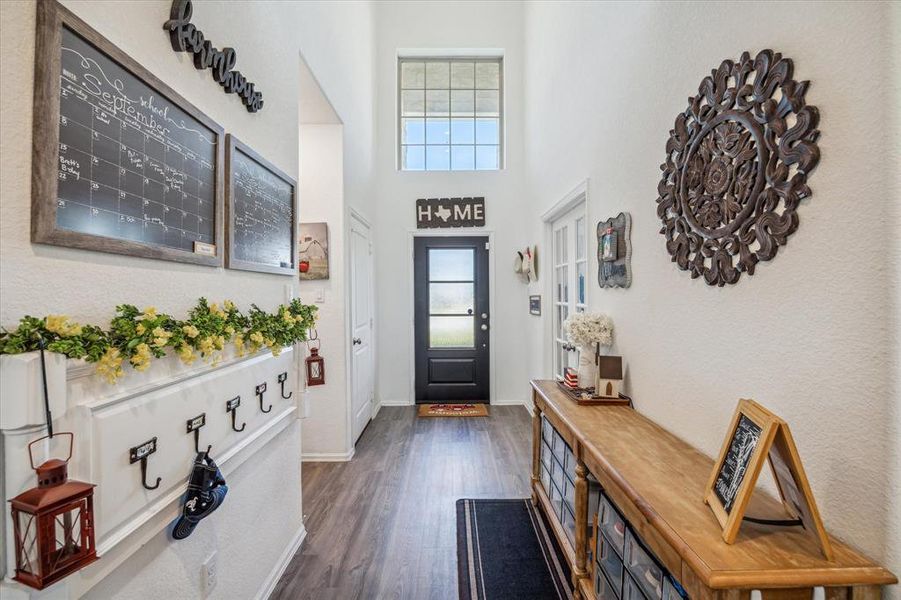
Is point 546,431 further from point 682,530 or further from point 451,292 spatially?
point 451,292

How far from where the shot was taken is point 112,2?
3.19 feet

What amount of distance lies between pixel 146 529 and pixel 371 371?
3.08 meters

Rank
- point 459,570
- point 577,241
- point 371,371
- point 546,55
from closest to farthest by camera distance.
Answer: point 459,570 → point 577,241 → point 546,55 → point 371,371

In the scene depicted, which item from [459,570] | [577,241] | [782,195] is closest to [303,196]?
[577,241]

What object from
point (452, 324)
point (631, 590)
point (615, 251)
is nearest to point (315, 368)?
point (452, 324)

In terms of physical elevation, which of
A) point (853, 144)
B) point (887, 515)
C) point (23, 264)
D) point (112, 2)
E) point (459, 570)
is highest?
point (112, 2)

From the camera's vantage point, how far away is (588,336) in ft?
7.05

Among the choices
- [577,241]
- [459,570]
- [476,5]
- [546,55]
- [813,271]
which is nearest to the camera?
[813,271]

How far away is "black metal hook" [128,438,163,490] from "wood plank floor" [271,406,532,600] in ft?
3.62

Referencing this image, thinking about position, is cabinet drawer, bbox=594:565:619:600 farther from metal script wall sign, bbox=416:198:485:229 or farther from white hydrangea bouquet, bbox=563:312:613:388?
metal script wall sign, bbox=416:198:485:229

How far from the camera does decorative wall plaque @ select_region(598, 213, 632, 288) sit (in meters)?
2.04

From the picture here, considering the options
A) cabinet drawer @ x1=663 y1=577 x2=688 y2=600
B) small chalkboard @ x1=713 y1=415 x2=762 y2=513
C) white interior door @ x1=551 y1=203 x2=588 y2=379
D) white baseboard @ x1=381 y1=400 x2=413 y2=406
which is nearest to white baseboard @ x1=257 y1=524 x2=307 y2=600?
cabinet drawer @ x1=663 y1=577 x2=688 y2=600

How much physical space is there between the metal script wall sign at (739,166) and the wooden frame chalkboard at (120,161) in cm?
167

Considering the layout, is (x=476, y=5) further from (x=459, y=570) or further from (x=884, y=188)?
(x=459, y=570)
